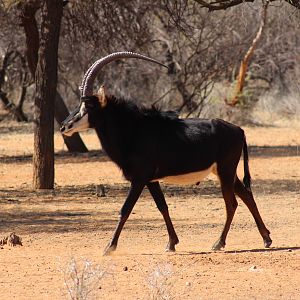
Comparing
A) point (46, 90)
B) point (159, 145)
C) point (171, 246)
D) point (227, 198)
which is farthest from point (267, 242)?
point (46, 90)

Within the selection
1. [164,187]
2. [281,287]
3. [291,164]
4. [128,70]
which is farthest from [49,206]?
[128,70]

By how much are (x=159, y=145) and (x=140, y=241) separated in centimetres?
151

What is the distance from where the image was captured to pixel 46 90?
16562 mm

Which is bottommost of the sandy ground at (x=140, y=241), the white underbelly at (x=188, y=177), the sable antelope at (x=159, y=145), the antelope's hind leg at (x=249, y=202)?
the sandy ground at (x=140, y=241)

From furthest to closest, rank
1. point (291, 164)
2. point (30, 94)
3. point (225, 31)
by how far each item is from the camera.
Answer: point (30, 94) → point (225, 31) → point (291, 164)

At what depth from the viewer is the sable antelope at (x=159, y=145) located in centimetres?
1056

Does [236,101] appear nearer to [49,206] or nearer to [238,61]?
[238,61]

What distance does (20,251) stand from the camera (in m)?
10.7

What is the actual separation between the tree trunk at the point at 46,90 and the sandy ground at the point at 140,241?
427mm

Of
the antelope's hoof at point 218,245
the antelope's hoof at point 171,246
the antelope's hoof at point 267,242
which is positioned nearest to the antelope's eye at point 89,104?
the antelope's hoof at point 171,246

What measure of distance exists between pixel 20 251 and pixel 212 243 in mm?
2289

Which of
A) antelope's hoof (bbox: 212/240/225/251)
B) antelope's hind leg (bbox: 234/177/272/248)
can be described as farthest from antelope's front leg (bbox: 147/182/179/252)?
antelope's hind leg (bbox: 234/177/272/248)

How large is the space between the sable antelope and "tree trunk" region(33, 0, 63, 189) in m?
5.53

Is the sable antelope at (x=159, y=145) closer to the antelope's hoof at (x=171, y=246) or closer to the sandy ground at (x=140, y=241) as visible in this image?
the antelope's hoof at (x=171, y=246)
